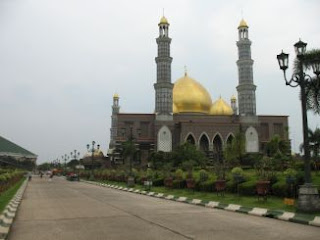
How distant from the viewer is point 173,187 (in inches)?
982

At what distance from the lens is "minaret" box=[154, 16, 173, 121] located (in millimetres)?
63938

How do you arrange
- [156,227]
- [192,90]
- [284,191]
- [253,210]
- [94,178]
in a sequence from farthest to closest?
1. [192,90]
2. [94,178]
3. [284,191]
4. [253,210]
5. [156,227]

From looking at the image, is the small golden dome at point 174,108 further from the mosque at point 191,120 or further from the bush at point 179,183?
the bush at point 179,183

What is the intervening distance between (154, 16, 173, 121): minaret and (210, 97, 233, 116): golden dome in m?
11.7

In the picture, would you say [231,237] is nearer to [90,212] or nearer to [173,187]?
[90,212]

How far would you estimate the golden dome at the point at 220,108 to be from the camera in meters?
73.3

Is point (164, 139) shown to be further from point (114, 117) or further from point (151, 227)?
point (151, 227)

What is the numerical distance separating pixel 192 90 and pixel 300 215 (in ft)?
205

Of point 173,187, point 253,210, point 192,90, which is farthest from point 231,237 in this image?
point 192,90

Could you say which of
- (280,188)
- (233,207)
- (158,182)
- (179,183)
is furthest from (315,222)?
(158,182)

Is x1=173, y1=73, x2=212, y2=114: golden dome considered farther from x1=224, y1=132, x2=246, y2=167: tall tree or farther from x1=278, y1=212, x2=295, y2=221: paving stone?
x1=278, y1=212, x2=295, y2=221: paving stone

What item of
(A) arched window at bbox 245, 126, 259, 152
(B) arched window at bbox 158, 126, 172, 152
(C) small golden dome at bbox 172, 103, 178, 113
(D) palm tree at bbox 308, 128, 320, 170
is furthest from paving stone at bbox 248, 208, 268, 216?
(C) small golden dome at bbox 172, 103, 178, 113

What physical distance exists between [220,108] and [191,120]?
835 centimetres

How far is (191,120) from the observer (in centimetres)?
6856
